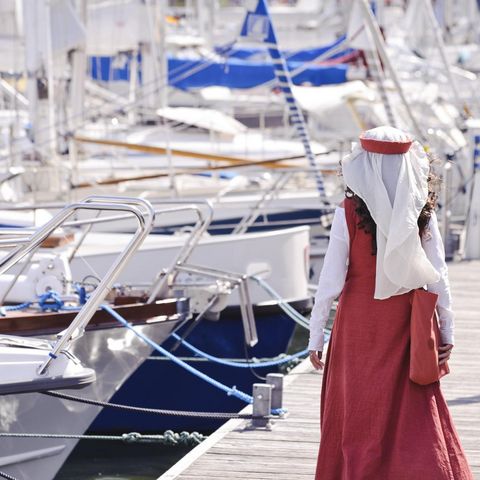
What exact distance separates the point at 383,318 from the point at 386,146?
0.64m

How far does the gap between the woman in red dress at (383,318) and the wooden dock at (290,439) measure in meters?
1.22

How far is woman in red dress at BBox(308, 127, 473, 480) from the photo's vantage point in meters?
4.57

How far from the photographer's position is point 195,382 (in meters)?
9.84

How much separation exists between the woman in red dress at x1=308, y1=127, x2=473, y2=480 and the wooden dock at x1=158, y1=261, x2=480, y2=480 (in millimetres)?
1223

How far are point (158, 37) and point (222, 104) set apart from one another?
8.55ft

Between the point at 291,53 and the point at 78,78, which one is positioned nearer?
the point at 78,78

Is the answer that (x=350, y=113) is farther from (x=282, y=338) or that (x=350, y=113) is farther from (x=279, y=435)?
(x=279, y=435)

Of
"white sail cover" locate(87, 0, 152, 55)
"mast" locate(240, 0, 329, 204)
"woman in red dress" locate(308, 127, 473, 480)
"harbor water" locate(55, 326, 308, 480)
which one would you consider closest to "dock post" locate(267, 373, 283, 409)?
"woman in red dress" locate(308, 127, 473, 480)

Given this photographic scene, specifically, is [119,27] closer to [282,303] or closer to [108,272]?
[282,303]

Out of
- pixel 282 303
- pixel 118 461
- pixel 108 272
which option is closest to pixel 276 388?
pixel 108 272

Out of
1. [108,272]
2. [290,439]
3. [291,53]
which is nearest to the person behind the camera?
[108,272]

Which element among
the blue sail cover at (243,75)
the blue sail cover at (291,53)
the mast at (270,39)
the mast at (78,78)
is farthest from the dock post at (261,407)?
the blue sail cover at (291,53)

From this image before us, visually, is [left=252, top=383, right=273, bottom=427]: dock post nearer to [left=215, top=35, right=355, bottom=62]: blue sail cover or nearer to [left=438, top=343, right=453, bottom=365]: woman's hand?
[left=438, top=343, right=453, bottom=365]: woman's hand

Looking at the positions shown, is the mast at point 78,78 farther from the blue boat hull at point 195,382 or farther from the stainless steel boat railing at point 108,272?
the stainless steel boat railing at point 108,272
